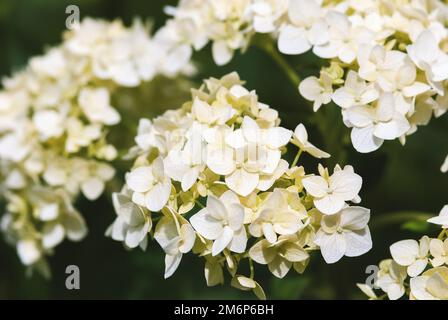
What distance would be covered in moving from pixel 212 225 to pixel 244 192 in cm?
5

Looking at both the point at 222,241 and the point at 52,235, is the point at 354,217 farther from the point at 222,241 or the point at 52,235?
the point at 52,235

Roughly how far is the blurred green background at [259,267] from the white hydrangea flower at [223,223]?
231mm

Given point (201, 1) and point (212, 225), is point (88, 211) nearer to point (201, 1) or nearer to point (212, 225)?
point (201, 1)

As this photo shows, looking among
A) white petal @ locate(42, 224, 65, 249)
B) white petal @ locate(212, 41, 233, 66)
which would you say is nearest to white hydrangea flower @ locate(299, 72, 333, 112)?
white petal @ locate(212, 41, 233, 66)

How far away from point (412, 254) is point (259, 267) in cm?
38

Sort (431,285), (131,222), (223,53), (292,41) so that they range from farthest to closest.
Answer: (223,53) < (292,41) < (131,222) < (431,285)

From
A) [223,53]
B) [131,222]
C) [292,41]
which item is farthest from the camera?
[223,53]

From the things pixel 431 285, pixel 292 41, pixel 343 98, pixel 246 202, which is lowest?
pixel 431 285

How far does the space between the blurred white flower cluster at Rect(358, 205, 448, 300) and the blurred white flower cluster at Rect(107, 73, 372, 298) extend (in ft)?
0.17

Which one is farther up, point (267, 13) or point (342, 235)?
point (267, 13)

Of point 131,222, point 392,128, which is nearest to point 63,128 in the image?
point 131,222

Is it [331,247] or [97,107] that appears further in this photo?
[97,107]

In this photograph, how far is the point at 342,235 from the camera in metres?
0.77

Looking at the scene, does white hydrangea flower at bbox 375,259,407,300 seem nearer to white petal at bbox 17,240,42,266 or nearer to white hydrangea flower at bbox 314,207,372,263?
white hydrangea flower at bbox 314,207,372,263
